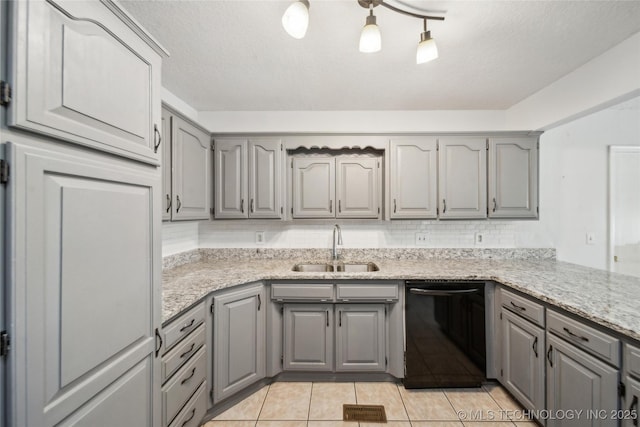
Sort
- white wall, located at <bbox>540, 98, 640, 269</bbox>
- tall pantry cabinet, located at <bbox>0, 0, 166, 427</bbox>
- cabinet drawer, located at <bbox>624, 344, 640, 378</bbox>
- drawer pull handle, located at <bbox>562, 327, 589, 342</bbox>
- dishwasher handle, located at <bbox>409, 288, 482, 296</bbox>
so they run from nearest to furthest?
tall pantry cabinet, located at <bbox>0, 0, 166, 427</bbox>, cabinet drawer, located at <bbox>624, 344, 640, 378</bbox>, drawer pull handle, located at <bbox>562, 327, 589, 342</bbox>, dishwasher handle, located at <bbox>409, 288, 482, 296</bbox>, white wall, located at <bbox>540, 98, 640, 269</bbox>

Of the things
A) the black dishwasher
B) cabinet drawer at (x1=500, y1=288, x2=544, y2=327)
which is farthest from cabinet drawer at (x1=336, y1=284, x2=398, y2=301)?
cabinet drawer at (x1=500, y1=288, x2=544, y2=327)

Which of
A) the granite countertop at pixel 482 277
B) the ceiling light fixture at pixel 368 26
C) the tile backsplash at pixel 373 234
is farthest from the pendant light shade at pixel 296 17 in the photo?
the tile backsplash at pixel 373 234

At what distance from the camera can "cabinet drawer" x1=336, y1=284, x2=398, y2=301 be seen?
2053 millimetres

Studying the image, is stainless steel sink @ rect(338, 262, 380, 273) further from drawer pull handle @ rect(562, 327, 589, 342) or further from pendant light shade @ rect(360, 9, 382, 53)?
pendant light shade @ rect(360, 9, 382, 53)

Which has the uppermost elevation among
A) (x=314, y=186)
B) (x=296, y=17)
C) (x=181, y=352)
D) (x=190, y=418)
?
(x=296, y=17)

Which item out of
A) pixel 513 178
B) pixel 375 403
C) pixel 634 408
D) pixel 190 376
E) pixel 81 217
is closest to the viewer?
pixel 81 217

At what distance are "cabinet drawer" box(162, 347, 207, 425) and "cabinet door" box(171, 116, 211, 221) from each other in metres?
0.94

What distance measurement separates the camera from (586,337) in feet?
4.24

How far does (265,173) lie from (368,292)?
1375 millimetres

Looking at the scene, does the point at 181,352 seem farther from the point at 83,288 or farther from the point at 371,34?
the point at 371,34

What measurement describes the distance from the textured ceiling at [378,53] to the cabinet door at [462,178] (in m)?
0.46

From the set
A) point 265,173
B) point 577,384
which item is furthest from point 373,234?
point 577,384

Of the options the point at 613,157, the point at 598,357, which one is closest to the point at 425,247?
the point at 598,357

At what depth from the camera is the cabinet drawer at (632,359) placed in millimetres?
1089
